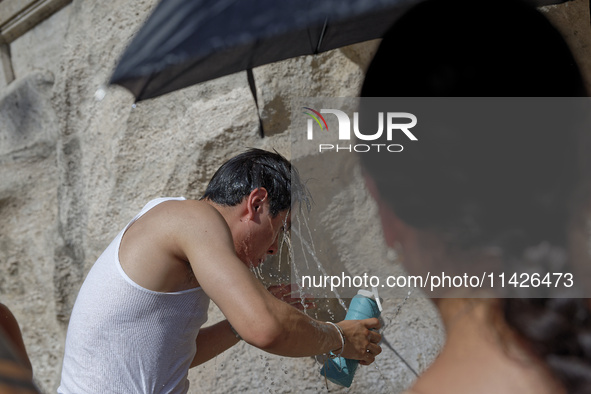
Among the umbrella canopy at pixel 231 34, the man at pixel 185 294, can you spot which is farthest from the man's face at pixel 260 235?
the umbrella canopy at pixel 231 34

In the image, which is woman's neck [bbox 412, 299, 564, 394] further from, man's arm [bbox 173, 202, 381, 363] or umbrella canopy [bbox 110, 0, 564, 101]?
umbrella canopy [bbox 110, 0, 564, 101]

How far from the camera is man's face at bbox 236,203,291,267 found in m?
1.78

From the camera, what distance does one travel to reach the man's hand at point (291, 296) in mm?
2068

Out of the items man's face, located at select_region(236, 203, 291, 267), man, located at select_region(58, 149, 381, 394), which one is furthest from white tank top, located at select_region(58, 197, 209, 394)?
man's face, located at select_region(236, 203, 291, 267)

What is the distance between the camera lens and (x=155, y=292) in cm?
165

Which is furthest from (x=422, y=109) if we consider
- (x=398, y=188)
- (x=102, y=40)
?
(x=102, y=40)

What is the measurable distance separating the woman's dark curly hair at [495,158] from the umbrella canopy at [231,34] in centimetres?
61

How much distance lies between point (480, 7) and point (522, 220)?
367mm

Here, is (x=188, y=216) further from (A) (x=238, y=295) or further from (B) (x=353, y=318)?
(B) (x=353, y=318)

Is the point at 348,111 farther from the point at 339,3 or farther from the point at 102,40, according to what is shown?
the point at 102,40

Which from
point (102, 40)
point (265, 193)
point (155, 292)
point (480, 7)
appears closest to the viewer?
point (480, 7)

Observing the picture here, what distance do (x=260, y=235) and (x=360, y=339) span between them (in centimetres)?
43

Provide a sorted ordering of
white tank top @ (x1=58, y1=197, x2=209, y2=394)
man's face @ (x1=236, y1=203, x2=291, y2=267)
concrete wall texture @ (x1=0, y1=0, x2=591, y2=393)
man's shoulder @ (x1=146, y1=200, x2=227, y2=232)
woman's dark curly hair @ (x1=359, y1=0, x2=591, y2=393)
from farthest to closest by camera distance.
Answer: concrete wall texture @ (x1=0, y1=0, x2=591, y2=393), man's face @ (x1=236, y1=203, x2=291, y2=267), white tank top @ (x1=58, y1=197, x2=209, y2=394), man's shoulder @ (x1=146, y1=200, x2=227, y2=232), woman's dark curly hair @ (x1=359, y1=0, x2=591, y2=393)

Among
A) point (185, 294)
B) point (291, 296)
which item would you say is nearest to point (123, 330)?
point (185, 294)
